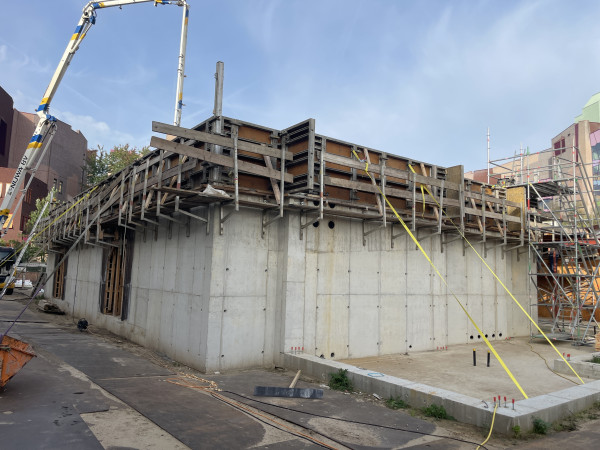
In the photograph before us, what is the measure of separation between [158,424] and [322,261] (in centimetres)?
638

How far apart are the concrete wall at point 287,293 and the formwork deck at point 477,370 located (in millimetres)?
736

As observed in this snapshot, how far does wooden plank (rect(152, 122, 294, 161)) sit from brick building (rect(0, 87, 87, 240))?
48.4m

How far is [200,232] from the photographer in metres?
11.1

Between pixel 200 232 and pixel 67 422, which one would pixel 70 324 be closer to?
pixel 200 232

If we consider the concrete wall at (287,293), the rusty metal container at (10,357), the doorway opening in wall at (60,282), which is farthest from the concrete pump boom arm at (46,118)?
the doorway opening in wall at (60,282)

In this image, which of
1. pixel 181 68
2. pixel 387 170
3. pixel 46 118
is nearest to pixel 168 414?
pixel 387 170

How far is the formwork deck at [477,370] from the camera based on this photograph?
9375 millimetres

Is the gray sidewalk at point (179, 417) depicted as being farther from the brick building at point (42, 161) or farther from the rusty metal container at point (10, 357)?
the brick building at point (42, 161)

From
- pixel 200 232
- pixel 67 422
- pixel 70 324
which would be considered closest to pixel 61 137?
pixel 70 324

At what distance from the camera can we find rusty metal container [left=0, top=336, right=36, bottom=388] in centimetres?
743

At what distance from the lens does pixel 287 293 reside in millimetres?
10984

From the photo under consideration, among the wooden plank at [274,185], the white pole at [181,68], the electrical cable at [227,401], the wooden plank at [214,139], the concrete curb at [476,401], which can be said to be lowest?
the electrical cable at [227,401]

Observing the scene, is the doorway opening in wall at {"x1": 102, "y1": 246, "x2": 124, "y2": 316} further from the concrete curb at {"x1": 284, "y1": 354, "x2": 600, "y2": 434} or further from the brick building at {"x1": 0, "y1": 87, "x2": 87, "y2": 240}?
the brick building at {"x1": 0, "y1": 87, "x2": 87, "y2": 240}

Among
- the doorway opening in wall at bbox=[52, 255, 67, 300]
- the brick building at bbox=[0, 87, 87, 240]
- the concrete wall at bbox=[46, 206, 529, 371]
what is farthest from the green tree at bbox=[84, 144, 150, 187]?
the concrete wall at bbox=[46, 206, 529, 371]
